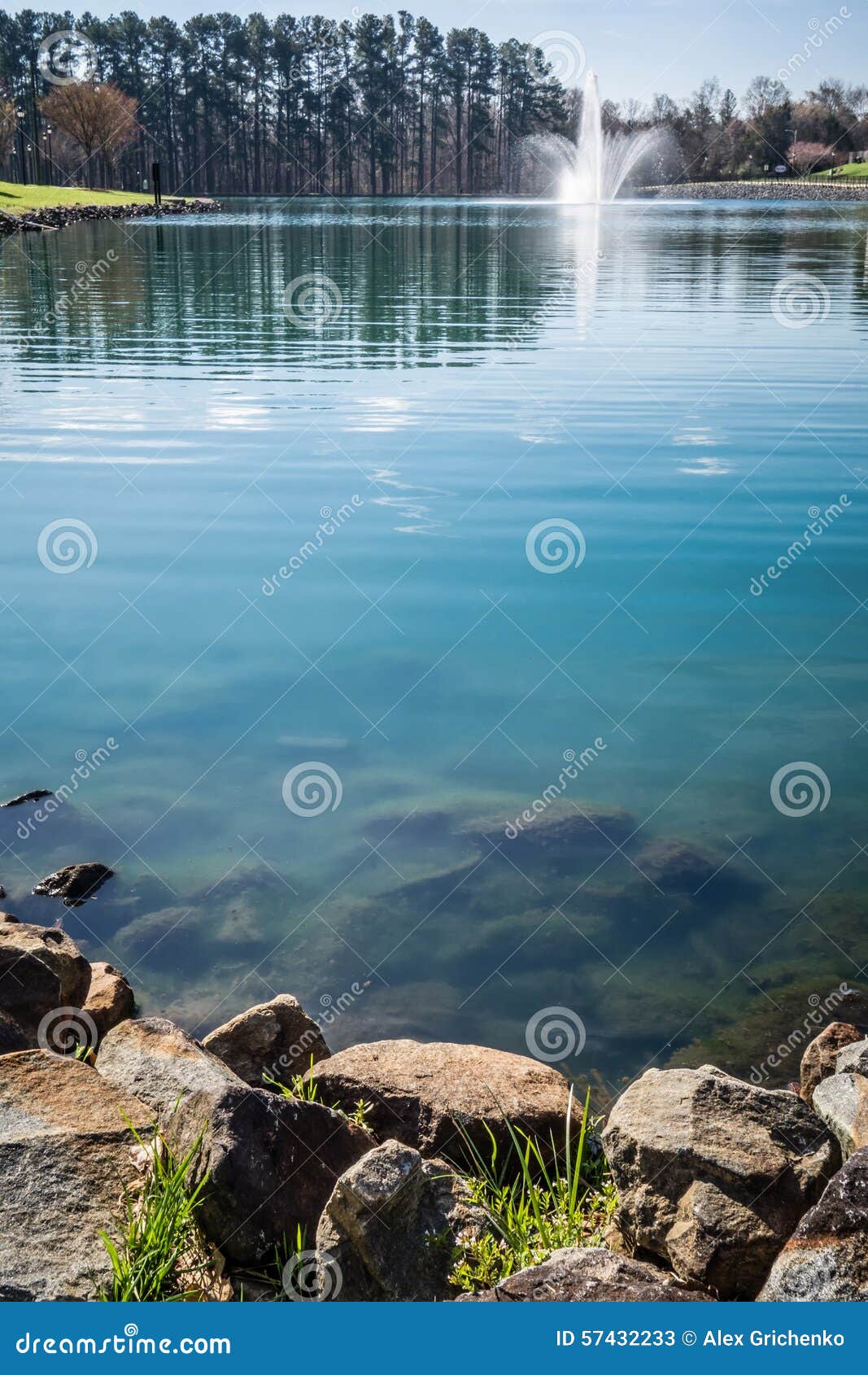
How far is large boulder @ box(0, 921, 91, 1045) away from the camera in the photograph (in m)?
4.88

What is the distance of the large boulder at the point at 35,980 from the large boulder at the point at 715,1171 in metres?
2.39

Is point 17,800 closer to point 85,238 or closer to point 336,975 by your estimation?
point 336,975

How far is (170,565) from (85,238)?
46086mm

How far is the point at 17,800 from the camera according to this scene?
22.5 feet

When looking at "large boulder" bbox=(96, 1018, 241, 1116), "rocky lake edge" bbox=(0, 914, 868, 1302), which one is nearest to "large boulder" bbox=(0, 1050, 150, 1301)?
"rocky lake edge" bbox=(0, 914, 868, 1302)

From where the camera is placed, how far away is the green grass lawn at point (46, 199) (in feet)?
204

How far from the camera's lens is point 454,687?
27.3 ft

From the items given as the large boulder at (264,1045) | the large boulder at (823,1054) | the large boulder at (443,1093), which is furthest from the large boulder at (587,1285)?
the large boulder at (264,1045)

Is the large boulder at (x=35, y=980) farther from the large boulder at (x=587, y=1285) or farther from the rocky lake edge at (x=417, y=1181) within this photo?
the large boulder at (x=587, y=1285)

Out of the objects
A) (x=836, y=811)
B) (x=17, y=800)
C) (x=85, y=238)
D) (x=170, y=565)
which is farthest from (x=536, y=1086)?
(x=85, y=238)

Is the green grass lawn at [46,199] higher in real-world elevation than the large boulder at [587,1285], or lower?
higher

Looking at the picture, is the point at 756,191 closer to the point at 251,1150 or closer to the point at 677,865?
the point at 677,865

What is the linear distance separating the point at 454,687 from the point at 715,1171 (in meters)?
4.94

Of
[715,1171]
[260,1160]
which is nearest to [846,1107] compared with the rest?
[715,1171]
